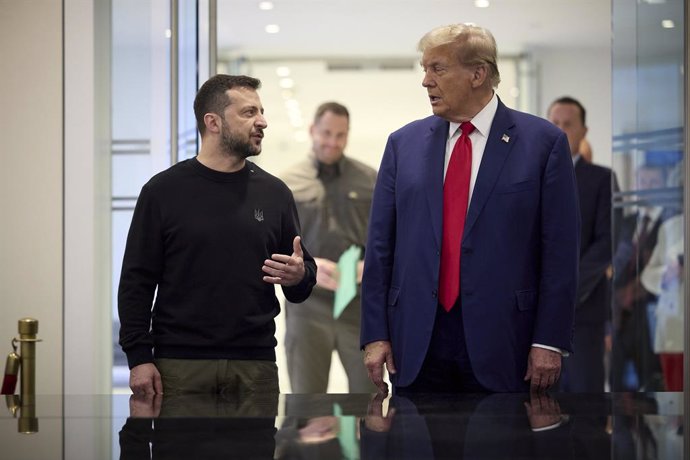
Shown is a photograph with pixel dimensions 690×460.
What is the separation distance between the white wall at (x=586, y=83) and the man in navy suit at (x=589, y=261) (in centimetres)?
7

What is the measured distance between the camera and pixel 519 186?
2934 mm

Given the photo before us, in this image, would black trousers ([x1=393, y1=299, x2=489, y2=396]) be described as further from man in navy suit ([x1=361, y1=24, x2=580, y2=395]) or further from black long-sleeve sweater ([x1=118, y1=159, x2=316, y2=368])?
black long-sleeve sweater ([x1=118, y1=159, x2=316, y2=368])

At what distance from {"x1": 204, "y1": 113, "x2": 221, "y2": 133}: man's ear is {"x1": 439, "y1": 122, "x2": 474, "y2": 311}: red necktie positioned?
30.8 inches

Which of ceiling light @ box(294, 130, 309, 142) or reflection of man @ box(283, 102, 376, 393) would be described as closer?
reflection of man @ box(283, 102, 376, 393)

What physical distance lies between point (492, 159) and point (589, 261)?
8.28 feet

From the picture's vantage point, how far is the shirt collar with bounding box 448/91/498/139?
119 inches

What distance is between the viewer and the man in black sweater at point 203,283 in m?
3.08

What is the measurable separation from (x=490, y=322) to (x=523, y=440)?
123 cm

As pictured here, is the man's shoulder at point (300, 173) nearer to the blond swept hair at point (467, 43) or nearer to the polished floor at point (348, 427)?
the blond swept hair at point (467, 43)

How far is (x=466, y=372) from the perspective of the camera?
2896 millimetres

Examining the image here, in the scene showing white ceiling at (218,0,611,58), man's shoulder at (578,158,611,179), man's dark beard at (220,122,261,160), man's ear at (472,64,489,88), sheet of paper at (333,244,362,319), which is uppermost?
white ceiling at (218,0,611,58)

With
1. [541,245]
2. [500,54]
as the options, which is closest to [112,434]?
[541,245]

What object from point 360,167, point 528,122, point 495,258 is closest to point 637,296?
point 360,167

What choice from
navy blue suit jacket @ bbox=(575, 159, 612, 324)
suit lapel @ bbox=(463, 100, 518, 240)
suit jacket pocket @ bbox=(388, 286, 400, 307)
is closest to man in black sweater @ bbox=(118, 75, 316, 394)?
suit jacket pocket @ bbox=(388, 286, 400, 307)
